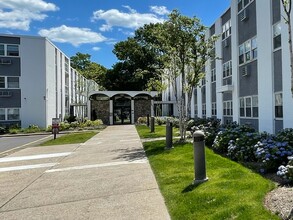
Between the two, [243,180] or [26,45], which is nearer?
[243,180]

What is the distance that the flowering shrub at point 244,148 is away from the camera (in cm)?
866

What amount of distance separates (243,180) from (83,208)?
10.1 feet

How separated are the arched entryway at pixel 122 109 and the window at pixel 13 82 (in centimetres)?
1452

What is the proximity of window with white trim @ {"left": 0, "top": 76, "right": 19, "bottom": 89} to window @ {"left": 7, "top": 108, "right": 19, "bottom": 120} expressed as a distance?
2266mm

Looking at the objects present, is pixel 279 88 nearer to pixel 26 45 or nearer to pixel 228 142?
pixel 228 142

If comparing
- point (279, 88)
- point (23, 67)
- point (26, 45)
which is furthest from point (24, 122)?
point (279, 88)

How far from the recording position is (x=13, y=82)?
33312 millimetres

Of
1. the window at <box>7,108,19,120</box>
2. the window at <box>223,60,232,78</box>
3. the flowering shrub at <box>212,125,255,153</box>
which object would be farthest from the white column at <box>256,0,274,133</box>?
the window at <box>7,108,19,120</box>

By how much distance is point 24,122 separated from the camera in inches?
1309

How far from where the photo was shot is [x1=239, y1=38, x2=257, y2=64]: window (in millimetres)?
18358

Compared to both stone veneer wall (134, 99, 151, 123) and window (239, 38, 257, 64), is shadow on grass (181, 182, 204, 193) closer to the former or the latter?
window (239, 38, 257, 64)

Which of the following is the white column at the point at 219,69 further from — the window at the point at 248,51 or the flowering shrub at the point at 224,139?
the flowering shrub at the point at 224,139

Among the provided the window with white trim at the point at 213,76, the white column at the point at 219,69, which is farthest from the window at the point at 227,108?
the window with white trim at the point at 213,76

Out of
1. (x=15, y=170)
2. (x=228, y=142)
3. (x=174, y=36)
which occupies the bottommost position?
(x=15, y=170)
